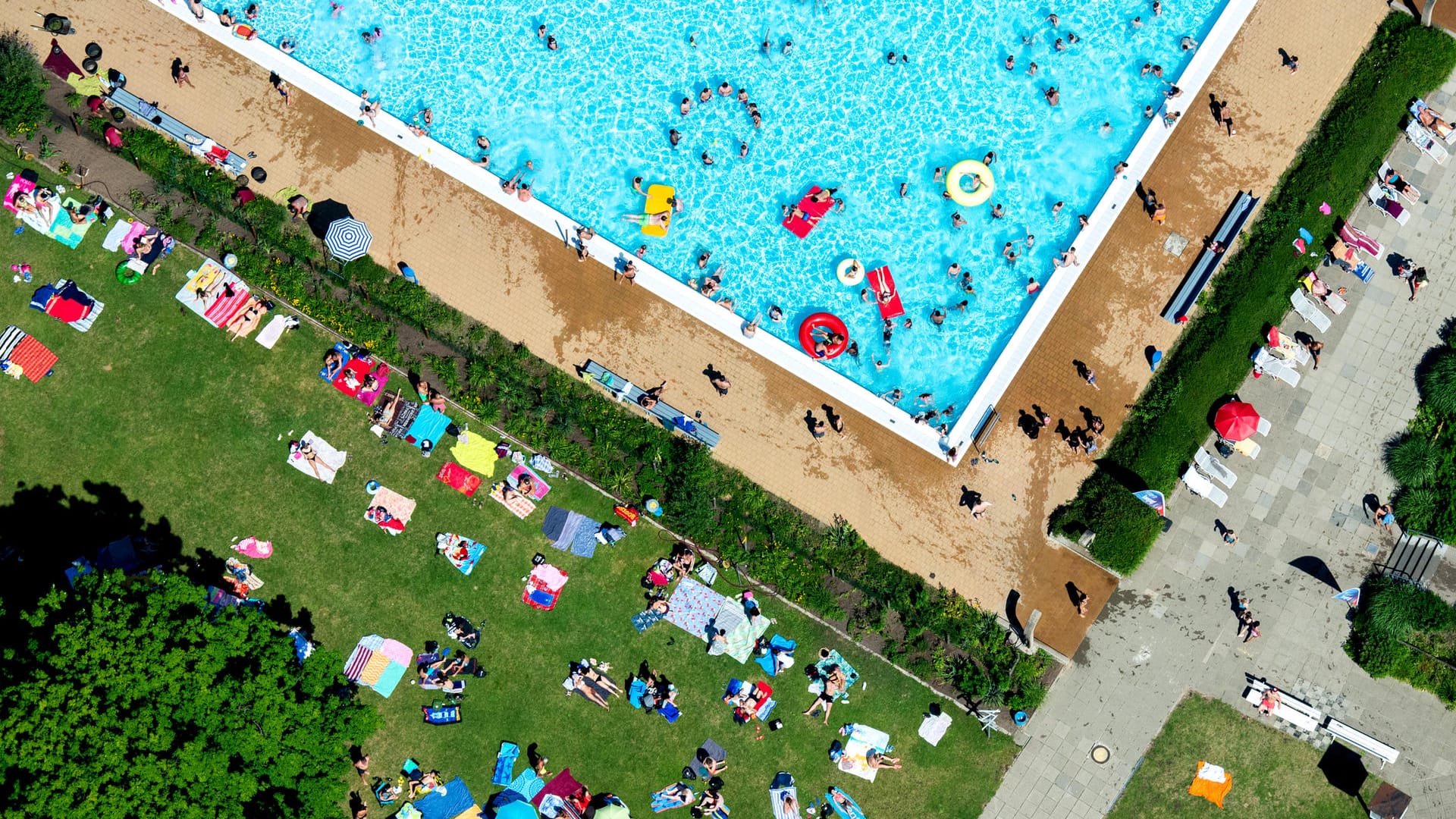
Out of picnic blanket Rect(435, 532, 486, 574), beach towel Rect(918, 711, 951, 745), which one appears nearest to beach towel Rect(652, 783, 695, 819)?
beach towel Rect(918, 711, 951, 745)

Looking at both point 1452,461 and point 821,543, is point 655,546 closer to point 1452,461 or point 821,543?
point 821,543

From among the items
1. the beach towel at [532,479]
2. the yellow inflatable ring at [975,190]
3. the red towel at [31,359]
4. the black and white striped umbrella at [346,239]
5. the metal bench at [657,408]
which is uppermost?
the yellow inflatable ring at [975,190]

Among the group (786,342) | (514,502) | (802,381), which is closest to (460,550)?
(514,502)

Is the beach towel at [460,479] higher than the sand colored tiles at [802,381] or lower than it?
lower

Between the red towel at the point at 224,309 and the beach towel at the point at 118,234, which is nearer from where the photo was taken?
the red towel at the point at 224,309

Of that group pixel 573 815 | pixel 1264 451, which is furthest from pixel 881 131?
pixel 573 815

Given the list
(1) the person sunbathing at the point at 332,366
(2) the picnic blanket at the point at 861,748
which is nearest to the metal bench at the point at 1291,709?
(2) the picnic blanket at the point at 861,748

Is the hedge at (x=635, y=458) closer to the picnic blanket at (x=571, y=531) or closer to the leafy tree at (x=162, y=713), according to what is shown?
the picnic blanket at (x=571, y=531)
